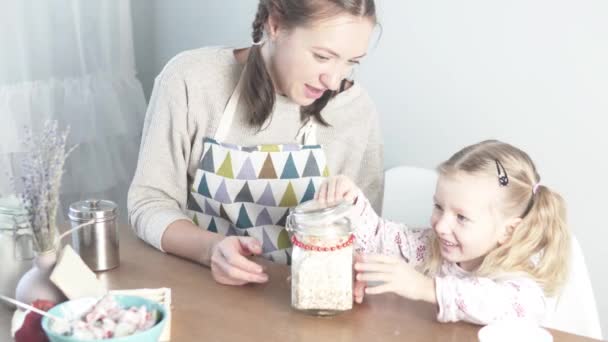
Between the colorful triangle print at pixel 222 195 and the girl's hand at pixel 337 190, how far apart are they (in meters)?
0.32

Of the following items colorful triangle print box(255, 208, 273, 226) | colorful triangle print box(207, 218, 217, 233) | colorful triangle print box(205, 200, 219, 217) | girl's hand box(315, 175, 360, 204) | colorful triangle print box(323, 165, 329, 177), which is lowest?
colorful triangle print box(207, 218, 217, 233)

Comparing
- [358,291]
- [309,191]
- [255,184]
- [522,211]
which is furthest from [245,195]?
[522,211]

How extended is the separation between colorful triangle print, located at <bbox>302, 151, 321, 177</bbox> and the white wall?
359mm

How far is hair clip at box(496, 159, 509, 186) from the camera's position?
52.1 inches

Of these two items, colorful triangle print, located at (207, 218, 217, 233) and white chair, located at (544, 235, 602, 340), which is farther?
colorful triangle print, located at (207, 218, 217, 233)

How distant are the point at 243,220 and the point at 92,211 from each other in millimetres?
412

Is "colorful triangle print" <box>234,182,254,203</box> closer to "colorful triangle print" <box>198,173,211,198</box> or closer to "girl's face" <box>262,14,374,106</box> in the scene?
"colorful triangle print" <box>198,173,211,198</box>

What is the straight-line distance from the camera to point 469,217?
132cm

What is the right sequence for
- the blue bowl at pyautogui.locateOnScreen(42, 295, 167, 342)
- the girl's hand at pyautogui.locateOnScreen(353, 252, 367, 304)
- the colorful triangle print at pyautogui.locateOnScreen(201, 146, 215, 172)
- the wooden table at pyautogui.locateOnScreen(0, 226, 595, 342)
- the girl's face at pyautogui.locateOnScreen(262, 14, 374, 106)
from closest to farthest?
the blue bowl at pyautogui.locateOnScreen(42, 295, 167, 342) → the wooden table at pyautogui.locateOnScreen(0, 226, 595, 342) → the girl's hand at pyautogui.locateOnScreen(353, 252, 367, 304) → the girl's face at pyautogui.locateOnScreen(262, 14, 374, 106) → the colorful triangle print at pyautogui.locateOnScreen(201, 146, 215, 172)

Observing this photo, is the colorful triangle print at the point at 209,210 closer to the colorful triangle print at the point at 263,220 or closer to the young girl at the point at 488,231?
the colorful triangle print at the point at 263,220

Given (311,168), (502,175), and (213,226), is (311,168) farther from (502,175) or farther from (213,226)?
(502,175)

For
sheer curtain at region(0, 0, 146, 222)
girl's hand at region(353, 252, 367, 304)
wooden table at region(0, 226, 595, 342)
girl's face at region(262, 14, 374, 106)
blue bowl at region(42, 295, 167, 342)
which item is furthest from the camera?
sheer curtain at region(0, 0, 146, 222)

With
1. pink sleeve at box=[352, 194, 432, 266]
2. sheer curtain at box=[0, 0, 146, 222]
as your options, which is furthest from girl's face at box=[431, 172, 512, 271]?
sheer curtain at box=[0, 0, 146, 222]

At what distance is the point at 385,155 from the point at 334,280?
0.85 m
